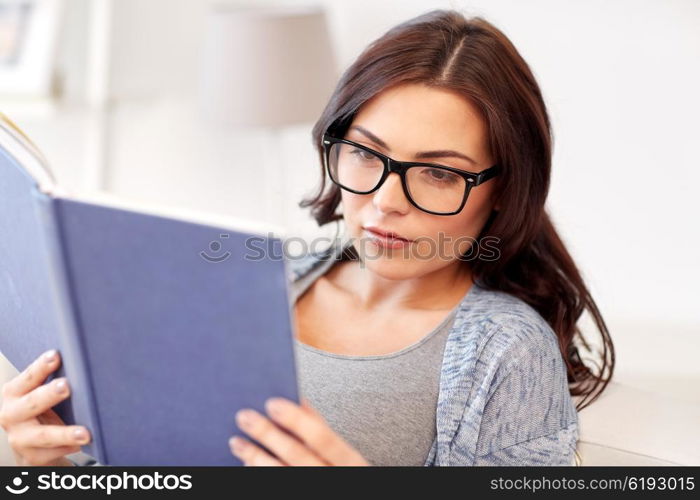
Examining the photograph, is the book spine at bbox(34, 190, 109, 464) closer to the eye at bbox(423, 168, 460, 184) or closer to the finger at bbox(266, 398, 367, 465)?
the finger at bbox(266, 398, 367, 465)

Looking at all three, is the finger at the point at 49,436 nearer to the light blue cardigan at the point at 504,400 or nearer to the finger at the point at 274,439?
the finger at the point at 274,439

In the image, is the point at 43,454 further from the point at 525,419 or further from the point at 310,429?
the point at 525,419

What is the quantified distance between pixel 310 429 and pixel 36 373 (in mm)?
352

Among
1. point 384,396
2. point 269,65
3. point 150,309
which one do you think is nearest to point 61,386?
point 150,309

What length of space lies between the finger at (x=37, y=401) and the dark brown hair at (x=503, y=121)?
0.53m

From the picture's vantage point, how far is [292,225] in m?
2.68

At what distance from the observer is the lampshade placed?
2.44m

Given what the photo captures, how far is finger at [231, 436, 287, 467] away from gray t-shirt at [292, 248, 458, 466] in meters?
0.28

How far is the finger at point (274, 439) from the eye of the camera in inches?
34.4

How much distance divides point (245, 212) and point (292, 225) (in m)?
0.31

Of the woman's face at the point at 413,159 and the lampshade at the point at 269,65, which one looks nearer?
the woman's face at the point at 413,159
